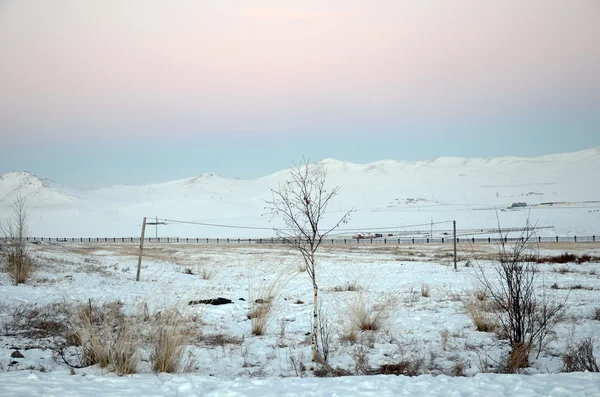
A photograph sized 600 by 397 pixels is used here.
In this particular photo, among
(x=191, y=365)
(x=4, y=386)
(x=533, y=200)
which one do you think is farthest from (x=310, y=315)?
(x=533, y=200)

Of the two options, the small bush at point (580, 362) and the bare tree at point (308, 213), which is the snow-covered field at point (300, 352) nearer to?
the small bush at point (580, 362)

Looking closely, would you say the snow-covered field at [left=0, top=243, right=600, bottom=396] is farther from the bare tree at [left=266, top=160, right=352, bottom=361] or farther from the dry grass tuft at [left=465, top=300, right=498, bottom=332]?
the bare tree at [left=266, top=160, right=352, bottom=361]

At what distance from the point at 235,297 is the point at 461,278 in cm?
971

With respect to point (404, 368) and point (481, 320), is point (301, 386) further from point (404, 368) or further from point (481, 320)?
point (481, 320)

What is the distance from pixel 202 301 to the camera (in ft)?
38.8

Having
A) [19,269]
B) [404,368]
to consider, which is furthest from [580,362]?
[19,269]

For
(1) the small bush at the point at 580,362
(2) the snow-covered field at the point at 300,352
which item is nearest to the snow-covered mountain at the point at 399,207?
(2) the snow-covered field at the point at 300,352

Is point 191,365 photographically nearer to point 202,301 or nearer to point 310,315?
point 310,315

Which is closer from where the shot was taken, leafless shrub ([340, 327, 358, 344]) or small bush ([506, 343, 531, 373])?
small bush ([506, 343, 531, 373])

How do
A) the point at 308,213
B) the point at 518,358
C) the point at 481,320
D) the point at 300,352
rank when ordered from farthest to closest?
the point at 481,320 → the point at 300,352 → the point at 308,213 → the point at 518,358

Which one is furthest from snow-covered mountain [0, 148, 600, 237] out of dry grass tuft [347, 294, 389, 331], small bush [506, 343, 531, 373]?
small bush [506, 343, 531, 373]

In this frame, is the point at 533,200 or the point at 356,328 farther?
the point at 533,200

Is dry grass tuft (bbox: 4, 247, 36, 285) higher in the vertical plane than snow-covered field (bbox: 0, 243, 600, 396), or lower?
higher

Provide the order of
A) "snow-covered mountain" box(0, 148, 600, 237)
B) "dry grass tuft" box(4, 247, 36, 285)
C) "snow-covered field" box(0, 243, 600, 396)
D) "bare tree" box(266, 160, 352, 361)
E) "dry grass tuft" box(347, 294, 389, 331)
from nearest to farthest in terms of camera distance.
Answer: "snow-covered field" box(0, 243, 600, 396) < "bare tree" box(266, 160, 352, 361) < "dry grass tuft" box(347, 294, 389, 331) < "dry grass tuft" box(4, 247, 36, 285) < "snow-covered mountain" box(0, 148, 600, 237)
